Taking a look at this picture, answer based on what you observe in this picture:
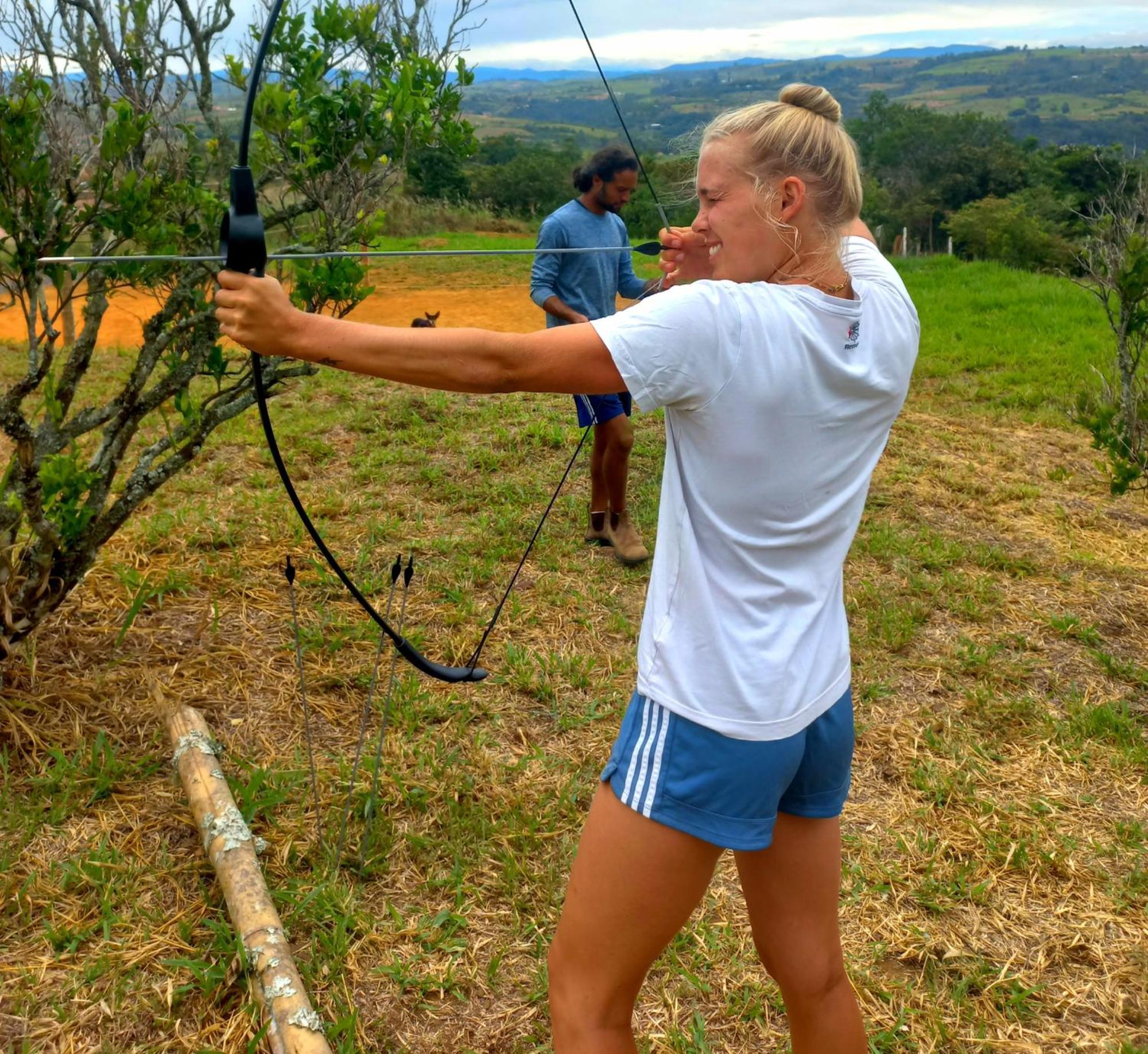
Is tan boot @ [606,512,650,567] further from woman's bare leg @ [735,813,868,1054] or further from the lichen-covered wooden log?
woman's bare leg @ [735,813,868,1054]

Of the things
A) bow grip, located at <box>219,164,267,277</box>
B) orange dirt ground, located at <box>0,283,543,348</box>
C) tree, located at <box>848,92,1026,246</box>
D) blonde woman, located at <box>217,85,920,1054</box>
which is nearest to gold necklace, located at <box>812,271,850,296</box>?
blonde woman, located at <box>217,85,920,1054</box>

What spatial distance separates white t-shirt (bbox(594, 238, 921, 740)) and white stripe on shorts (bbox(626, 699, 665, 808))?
0.09 feet

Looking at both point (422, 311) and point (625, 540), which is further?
point (422, 311)

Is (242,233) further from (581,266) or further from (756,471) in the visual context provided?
(581,266)

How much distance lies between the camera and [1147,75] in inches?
4363

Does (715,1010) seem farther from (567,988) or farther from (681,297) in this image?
(681,297)

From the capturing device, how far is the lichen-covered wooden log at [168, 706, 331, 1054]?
2.07 metres

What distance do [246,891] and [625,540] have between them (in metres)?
2.58

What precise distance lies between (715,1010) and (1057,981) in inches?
34.4

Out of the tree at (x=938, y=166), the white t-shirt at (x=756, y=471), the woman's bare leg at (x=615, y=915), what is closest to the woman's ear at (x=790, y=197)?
the white t-shirt at (x=756, y=471)

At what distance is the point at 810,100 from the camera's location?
153 centimetres

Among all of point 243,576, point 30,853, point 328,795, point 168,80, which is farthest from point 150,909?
point 168,80

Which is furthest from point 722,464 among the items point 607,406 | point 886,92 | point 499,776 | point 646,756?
point 886,92

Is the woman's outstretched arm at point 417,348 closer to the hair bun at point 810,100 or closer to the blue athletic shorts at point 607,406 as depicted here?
the hair bun at point 810,100
